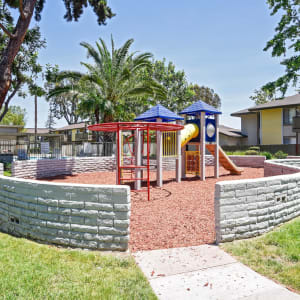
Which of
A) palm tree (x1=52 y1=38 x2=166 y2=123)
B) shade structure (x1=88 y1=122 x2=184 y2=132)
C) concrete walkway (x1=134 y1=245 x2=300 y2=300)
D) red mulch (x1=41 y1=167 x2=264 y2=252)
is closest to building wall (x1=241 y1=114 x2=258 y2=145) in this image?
palm tree (x1=52 y1=38 x2=166 y2=123)

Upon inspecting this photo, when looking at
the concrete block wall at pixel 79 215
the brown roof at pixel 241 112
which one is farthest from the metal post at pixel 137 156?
the brown roof at pixel 241 112

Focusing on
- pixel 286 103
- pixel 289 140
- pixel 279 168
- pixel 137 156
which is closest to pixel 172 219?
pixel 137 156

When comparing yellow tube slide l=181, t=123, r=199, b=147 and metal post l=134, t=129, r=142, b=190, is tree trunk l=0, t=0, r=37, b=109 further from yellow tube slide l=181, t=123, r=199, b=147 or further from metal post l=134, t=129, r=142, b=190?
yellow tube slide l=181, t=123, r=199, b=147

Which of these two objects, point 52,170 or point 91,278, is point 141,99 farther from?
point 91,278

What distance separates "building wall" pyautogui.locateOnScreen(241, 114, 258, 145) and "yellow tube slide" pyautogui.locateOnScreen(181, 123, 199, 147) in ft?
71.3

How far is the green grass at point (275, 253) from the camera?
3.68 metres

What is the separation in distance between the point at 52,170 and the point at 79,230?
10492mm

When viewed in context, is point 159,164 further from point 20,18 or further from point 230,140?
point 230,140

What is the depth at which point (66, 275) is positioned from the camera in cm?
358

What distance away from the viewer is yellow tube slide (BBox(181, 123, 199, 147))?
40.7 ft

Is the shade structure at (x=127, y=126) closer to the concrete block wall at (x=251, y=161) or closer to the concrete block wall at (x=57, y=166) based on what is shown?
the concrete block wall at (x=57, y=166)

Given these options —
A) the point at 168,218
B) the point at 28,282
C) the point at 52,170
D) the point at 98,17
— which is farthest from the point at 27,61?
the point at 28,282

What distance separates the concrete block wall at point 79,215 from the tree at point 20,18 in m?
10.2

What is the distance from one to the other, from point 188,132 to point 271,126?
814 inches
